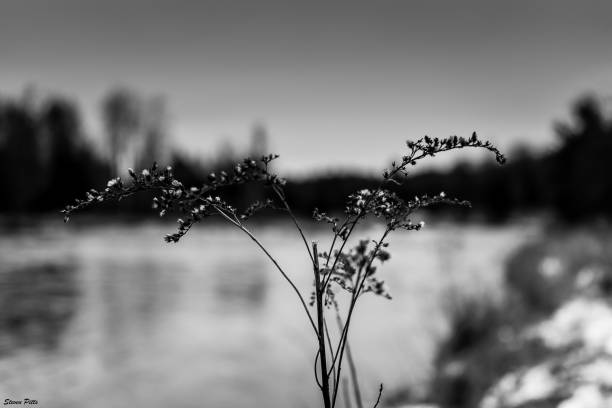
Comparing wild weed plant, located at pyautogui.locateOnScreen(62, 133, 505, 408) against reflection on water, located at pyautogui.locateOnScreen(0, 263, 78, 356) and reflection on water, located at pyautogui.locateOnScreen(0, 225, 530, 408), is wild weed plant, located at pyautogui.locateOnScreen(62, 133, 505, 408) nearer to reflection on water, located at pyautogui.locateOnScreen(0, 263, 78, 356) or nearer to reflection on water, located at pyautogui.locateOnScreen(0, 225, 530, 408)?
reflection on water, located at pyautogui.locateOnScreen(0, 225, 530, 408)

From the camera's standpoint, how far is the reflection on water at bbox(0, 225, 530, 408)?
9.36m

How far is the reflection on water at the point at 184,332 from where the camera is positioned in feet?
30.7

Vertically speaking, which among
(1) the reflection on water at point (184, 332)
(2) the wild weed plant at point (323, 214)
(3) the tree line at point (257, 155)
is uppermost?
(3) the tree line at point (257, 155)

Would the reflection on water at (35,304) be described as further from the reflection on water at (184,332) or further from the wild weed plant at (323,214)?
the wild weed plant at (323,214)

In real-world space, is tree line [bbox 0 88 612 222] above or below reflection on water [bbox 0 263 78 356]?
above

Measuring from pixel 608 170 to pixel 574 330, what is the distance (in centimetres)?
2846

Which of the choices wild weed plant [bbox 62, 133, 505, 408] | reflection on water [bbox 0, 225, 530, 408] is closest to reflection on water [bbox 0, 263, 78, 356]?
reflection on water [bbox 0, 225, 530, 408]

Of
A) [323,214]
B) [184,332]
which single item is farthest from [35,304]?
[323,214]

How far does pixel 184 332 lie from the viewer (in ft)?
44.1

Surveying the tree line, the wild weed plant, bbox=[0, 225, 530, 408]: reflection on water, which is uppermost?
the tree line

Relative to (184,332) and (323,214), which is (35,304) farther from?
(323,214)

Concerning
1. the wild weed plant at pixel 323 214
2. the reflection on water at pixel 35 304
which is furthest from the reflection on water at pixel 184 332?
the wild weed plant at pixel 323 214

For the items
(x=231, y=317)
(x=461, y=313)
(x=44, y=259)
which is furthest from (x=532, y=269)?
(x=44, y=259)

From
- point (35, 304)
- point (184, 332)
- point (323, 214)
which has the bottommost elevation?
point (323, 214)
